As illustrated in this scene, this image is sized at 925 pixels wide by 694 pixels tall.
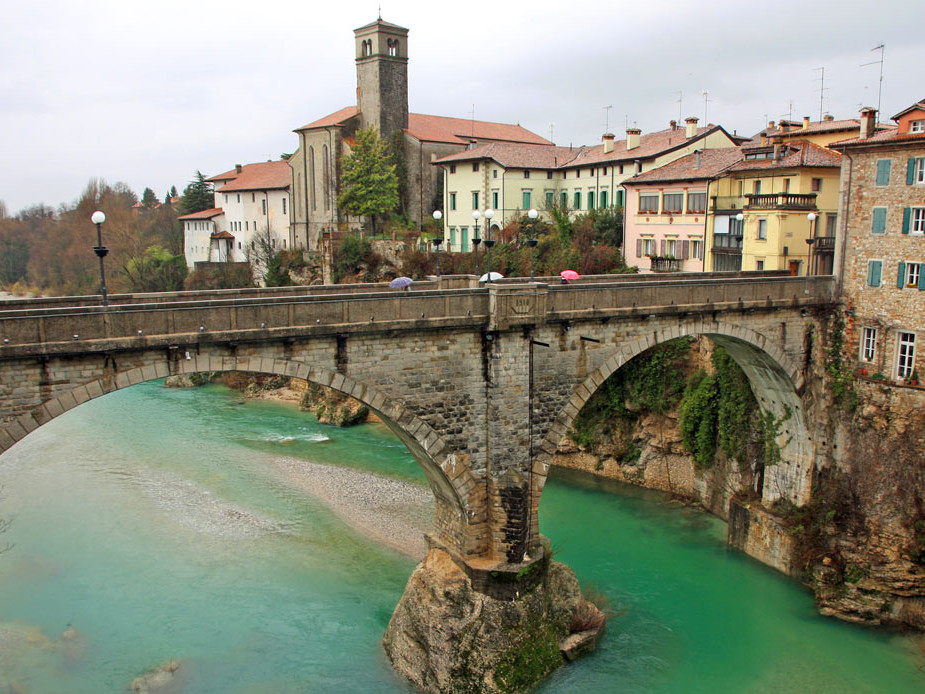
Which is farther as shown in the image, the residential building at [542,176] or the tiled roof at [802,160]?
the residential building at [542,176]

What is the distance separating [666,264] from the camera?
1494 inches

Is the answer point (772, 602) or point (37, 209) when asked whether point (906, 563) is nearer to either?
point (772, 602)

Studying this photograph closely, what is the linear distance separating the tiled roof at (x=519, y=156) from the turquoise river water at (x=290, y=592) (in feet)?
79.6

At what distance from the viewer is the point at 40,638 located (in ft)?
66.6

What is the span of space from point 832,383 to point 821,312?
2.31 meters

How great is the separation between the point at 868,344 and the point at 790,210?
8.77m

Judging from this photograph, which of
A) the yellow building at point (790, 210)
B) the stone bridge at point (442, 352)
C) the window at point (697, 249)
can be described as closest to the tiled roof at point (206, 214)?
the window at point (697, 249)

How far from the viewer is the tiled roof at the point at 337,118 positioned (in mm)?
58500

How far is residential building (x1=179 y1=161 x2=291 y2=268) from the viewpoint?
64.8 metres

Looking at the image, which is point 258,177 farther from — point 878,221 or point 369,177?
point 878,221

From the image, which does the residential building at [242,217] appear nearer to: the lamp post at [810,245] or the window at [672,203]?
the window at [672,203]

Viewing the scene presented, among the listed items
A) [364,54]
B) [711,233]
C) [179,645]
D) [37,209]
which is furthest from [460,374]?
[37,209]

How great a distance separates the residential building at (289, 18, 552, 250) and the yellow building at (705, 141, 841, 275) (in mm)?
30730

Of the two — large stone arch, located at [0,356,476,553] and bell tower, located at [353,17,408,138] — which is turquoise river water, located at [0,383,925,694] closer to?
large stone arch, located at [0,356,476,553]
